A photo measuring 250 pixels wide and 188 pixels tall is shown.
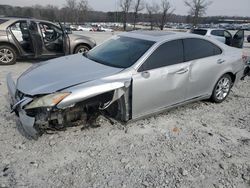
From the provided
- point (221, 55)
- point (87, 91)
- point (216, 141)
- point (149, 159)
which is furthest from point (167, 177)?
point (221, 55)

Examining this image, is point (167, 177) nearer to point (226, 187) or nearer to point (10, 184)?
point (226, 187)

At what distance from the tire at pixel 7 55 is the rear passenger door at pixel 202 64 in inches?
236

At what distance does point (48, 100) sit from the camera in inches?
129

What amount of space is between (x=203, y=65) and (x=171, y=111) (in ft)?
3.43

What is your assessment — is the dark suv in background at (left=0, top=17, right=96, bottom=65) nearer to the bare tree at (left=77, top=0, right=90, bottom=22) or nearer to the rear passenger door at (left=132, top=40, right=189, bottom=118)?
the rear passenger door at (left=132, top=40, right=189, bottom=118)

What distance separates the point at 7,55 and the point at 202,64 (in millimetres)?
6351

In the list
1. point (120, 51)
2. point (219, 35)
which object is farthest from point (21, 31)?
point (219, 35)

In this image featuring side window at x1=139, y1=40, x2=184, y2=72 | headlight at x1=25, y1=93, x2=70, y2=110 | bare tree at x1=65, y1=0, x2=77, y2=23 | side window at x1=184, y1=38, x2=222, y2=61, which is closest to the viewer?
headlight at x1=25, y1=93, x2=70, y2=110

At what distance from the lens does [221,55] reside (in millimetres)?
5094

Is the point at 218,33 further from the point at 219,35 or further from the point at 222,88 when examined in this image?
the point at 222,88

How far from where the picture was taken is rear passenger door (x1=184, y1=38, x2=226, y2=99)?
180 inches

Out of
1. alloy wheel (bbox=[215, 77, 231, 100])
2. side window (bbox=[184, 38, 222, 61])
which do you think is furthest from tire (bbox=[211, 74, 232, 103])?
side window (bbox=[184, 38, 222, 61])

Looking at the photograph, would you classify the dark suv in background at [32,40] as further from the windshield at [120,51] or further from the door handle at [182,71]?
the door handle at [182,71]

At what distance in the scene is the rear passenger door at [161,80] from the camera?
12.7 ft
